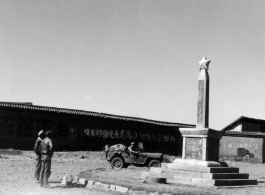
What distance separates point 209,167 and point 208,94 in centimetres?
270

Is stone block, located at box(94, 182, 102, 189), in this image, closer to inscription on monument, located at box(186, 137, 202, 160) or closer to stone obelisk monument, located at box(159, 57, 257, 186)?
stone obelisk monument, located at box(159, 57, 257, 186)

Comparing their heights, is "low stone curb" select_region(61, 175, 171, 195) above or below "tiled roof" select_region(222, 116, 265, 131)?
below

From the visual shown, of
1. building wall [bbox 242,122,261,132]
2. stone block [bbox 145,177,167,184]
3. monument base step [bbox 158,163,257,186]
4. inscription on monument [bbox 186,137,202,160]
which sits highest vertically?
building wall [bbox 242,122,261,132]

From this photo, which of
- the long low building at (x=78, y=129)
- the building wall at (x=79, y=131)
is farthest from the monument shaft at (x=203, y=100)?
the building wall at (x=79, y=131)

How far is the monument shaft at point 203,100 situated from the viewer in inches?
471

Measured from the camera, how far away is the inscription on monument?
11.5 metres

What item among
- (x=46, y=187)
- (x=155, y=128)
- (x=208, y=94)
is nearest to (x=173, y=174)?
(x=208, y=94)

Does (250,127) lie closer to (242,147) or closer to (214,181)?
(242,147)

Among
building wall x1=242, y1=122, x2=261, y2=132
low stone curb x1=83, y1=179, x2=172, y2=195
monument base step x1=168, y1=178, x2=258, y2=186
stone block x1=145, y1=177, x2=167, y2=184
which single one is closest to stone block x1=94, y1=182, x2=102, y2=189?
low stone curb x1=83, y1=179, x2=172, y2=195

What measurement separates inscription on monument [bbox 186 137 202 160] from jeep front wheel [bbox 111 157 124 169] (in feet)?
17.4

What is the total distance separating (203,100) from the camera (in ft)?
39.8

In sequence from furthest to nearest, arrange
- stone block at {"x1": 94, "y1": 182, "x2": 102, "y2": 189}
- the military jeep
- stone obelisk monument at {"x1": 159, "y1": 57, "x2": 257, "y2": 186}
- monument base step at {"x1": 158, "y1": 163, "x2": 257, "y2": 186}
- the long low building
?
the long low building
the military jeep
stone obelisk monument at {"x1": 159, "y1": 57, "x2": 257, "y2": 186}
monument base step at {"x1": 158, "y1": 163, "x2": 257, "y2": 186}
stone block at {"x1": 94, "y1": 182, "x2": 102, "y2": 189}

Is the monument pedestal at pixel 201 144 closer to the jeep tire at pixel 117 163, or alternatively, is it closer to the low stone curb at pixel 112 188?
the low stone curb at pixel 112 188

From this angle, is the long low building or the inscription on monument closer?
the inscription on monument
